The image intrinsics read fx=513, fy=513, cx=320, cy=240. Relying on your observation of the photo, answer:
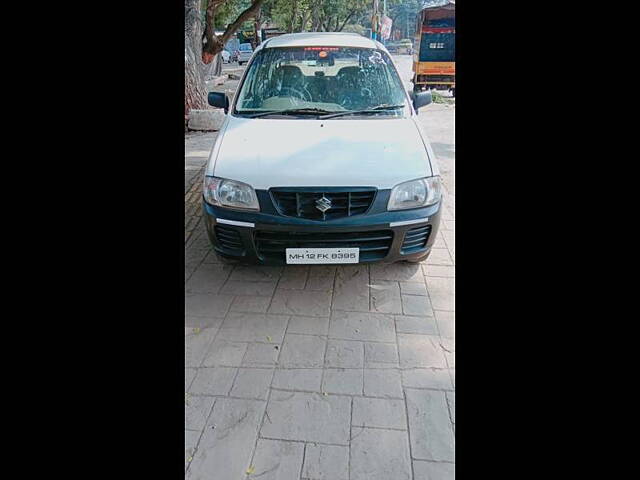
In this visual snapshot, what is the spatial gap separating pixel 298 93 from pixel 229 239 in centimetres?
164

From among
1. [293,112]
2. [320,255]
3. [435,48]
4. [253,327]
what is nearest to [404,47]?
[435,48]

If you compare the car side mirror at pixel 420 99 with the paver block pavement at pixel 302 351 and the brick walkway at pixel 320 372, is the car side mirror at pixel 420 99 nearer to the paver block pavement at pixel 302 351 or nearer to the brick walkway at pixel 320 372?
the brick walkway at pixel 320 372

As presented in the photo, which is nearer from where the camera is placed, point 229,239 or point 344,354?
point 344,354

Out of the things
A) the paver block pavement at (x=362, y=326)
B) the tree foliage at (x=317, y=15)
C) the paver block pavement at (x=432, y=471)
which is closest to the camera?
the paver block pavement at (x=432, y=471)

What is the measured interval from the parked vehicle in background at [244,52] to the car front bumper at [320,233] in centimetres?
3322

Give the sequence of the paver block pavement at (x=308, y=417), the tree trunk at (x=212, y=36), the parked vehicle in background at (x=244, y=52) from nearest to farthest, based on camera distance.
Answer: the paver block pavement at (x=308, y=417)
the tree trunk at (x=212, y=36)
the parked vehicle in background at (x=244, y=52)

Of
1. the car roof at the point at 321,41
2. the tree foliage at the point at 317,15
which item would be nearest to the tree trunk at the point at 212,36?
the car roof at the point at 321,41

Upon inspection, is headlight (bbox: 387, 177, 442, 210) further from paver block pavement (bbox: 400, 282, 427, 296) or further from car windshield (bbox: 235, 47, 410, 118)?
car windshield (bbox: 235, 47, 410, 118)

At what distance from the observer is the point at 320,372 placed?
2.90m

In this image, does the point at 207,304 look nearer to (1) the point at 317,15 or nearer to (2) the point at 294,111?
(2) the point at 294,111

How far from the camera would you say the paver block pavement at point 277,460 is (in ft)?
7.22

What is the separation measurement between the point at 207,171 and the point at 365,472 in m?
2.27

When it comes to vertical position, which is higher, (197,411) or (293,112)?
(293,112)

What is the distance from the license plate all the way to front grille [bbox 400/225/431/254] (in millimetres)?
341
